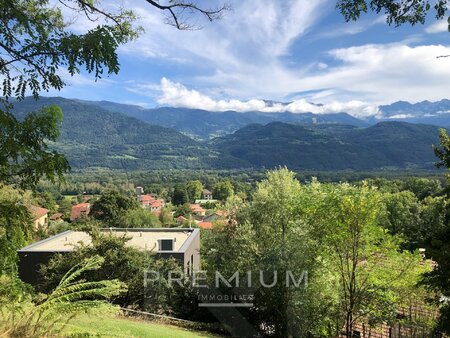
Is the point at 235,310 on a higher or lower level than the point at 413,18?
lower

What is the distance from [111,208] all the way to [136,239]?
1778cm

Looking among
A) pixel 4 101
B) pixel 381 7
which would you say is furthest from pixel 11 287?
pixel 381 7

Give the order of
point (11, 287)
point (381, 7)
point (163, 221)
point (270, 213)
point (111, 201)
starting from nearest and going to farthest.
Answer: point (11, 287) < point (381, 7) < point (270, 213) < point (111, 201) < point (163, 221)

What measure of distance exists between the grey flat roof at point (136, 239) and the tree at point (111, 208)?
542 inches

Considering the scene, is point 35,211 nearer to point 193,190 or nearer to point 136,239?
point 136,239

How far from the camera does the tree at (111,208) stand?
3993 centimetres

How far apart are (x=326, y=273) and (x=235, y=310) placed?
3.42 metres

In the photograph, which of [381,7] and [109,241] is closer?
[381,7]

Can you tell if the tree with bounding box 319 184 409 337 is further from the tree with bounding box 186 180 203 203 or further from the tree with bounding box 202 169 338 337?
the tree with bounding box 186 180 203 203

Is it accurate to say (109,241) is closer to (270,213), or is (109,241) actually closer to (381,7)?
(270,213)

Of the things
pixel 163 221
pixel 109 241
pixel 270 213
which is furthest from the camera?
pixel 163 221

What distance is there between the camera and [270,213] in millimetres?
16469

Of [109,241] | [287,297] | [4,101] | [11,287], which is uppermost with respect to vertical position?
[4,101]

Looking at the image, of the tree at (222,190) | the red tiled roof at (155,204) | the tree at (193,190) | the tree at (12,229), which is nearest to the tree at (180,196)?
the red tiled roof at (155,204)
